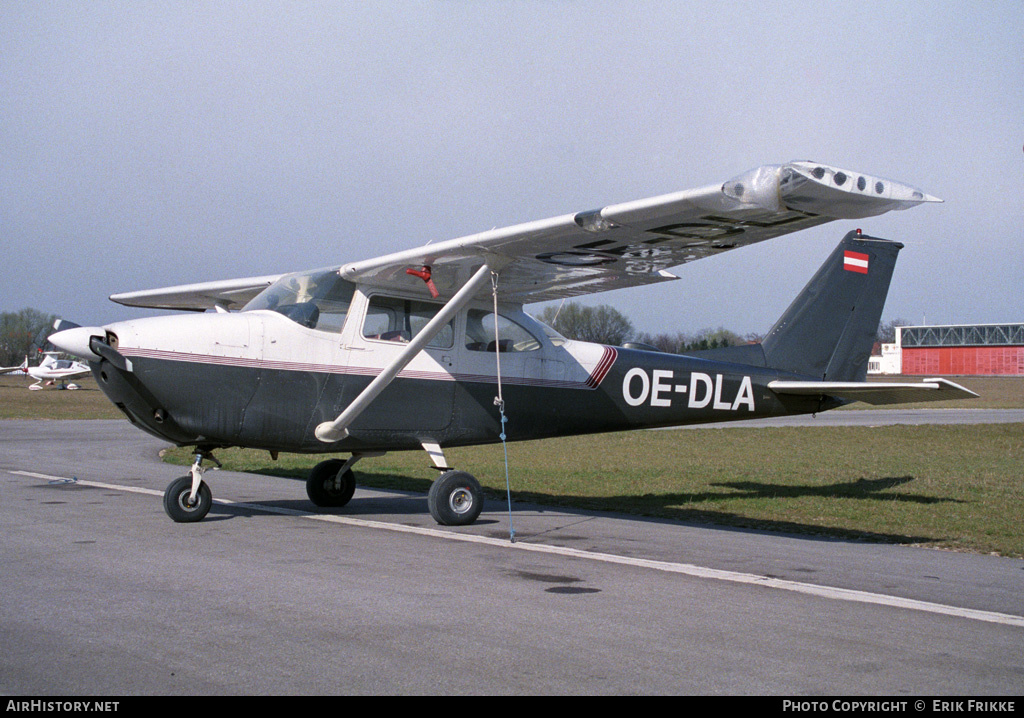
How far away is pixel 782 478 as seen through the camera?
46.4 ft

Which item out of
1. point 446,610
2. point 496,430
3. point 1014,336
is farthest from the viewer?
point 1014,336

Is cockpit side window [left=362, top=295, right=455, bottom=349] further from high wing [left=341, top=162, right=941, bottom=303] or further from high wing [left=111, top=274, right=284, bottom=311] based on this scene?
high wing [left=111, top=274, right=284, bottom=311]

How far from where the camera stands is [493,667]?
13.5 ft

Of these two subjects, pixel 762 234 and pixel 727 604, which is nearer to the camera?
pixel 727 604

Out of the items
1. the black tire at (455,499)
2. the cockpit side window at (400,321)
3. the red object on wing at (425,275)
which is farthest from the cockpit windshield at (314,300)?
the black tire at (455,499)

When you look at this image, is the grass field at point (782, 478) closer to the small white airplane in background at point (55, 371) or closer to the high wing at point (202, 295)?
the high wing at point (202, 295)

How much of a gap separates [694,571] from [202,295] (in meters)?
8.16

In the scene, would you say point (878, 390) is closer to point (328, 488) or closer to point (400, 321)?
point (400, 321)

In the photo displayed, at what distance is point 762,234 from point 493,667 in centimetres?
492

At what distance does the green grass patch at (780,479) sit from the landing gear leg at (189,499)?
4.26 metres

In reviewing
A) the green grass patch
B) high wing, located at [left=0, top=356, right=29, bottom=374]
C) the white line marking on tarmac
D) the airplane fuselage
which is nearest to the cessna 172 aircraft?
the airplane fuselage

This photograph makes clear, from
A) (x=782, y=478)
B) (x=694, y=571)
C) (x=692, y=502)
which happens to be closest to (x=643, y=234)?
(x=694, y=571)
